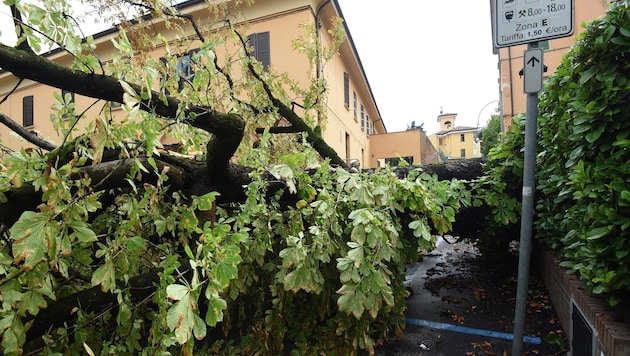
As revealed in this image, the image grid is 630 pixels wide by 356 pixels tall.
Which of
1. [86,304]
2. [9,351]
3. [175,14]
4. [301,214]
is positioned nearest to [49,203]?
[9,351]

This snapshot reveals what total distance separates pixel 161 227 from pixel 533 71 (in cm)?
258

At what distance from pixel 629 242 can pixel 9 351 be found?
305 cm

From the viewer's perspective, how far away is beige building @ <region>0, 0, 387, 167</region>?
938cm

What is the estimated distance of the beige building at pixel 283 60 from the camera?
9.38 meters

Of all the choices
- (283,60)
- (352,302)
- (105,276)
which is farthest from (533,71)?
(283,60)

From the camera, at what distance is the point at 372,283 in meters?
2.03

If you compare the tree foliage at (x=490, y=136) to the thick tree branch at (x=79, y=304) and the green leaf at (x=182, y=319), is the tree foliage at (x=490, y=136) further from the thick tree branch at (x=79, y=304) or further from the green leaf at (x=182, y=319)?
the green leaf at (x=182, y=319)

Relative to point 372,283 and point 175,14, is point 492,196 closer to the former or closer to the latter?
point 372,283

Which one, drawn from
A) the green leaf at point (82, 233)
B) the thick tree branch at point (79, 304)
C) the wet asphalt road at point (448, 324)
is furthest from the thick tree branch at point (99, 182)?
the wet asphalt road at point (448, 324)

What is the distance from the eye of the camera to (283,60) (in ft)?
31.6

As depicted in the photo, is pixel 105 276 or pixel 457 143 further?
pixel 457 143

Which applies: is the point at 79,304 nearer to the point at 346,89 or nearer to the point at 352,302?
the point at 352,302

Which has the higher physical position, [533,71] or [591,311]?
[533,71]

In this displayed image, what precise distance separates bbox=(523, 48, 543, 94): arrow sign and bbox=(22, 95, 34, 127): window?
19547mm
